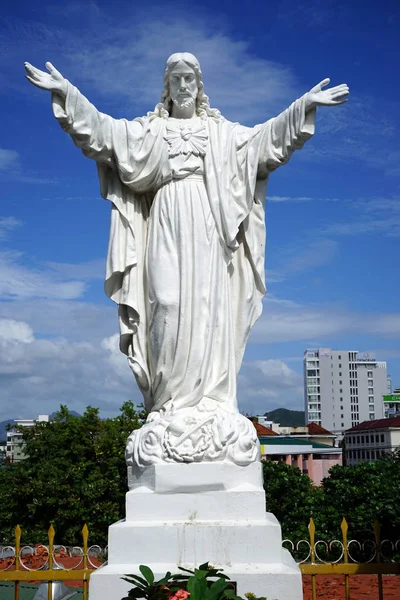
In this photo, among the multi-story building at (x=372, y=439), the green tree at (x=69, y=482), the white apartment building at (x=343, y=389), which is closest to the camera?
the green tree at (x=69, y=482)

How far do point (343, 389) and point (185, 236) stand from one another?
130753mm

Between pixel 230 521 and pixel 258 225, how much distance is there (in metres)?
2.58

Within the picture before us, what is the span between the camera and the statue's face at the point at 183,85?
617 cm

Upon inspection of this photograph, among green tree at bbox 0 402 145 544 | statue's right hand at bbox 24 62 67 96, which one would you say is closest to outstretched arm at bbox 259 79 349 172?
statue's right hand at bbox 24 62 67 96

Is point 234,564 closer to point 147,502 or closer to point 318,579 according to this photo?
point 147,502

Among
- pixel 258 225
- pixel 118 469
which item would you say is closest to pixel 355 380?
pixel 118 469

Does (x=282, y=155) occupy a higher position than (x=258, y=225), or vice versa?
(x=282, y=155)

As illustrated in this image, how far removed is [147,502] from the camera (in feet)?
16.9

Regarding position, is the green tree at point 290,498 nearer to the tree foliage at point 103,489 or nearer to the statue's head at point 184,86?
the tree foliage at point 103,489

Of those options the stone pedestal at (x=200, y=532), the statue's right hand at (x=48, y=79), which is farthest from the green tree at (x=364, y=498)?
the statue's right hand at (x=48, y=79)

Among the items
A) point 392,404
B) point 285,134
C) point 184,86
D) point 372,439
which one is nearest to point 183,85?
point 184,86

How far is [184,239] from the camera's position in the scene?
19.0 feet

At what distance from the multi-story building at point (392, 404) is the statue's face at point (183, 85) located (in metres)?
112

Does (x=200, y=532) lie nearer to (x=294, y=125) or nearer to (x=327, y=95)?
(x=294, y=125)
